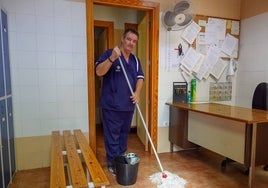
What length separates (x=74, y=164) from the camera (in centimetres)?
153

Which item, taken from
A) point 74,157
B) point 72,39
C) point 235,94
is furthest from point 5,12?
point 235,94

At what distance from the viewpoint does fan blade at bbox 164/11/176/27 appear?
2.57 meters

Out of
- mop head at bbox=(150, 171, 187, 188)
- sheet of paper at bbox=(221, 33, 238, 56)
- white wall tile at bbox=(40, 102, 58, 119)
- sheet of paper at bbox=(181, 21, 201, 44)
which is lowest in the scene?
mop head at bbox=(150, 171, 187, 188)

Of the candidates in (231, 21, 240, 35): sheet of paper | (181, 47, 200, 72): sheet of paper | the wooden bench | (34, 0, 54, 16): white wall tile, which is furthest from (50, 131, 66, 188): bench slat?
(231, 21, 240, 35): sheet of paper

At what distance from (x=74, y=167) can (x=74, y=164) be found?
0.17 feet

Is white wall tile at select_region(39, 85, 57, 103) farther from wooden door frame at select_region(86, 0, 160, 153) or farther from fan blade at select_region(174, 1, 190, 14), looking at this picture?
fan blade at select_region(174, 1, 190, 14)

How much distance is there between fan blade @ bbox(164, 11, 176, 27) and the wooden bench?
177 cm

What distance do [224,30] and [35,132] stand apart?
2.87 m

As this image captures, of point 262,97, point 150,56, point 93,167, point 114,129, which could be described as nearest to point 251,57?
point 262,97

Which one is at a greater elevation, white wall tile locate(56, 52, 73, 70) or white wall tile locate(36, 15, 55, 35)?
white wall tile locate(36, 15, 55, 35)

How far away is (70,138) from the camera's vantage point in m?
2.12

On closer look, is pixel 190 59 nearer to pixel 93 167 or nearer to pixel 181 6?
pixel 181 6

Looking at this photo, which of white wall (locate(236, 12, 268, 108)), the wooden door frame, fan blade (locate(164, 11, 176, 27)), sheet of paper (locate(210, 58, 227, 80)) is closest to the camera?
the wooden door frame

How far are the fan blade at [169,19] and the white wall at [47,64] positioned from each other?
105 cm
